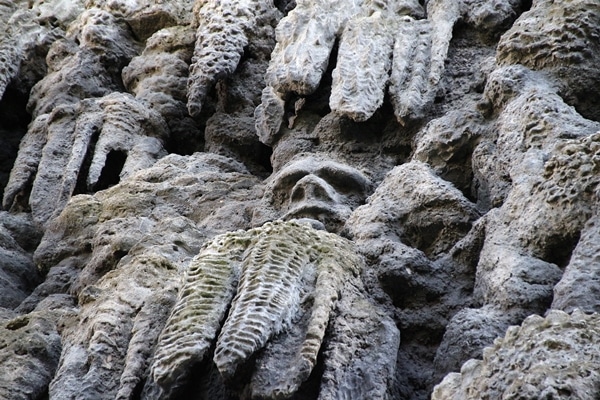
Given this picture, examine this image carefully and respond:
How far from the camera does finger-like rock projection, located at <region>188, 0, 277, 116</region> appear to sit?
3.91m

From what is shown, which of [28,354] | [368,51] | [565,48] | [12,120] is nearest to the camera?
[28,354]

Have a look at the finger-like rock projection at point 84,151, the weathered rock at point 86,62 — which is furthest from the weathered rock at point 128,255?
the weathered rock at point 86,62

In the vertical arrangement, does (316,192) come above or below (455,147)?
below

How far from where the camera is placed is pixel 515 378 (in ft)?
5.54

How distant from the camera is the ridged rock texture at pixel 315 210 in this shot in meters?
2.10

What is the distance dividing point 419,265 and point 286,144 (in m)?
1.05

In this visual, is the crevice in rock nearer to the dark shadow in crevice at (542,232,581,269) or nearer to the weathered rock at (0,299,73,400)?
the weathered rock at (0,299,73,400)

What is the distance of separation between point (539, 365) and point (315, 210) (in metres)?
1.28

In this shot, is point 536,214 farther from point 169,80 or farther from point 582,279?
point 169,80

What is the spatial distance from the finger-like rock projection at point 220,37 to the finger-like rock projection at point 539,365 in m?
2.25

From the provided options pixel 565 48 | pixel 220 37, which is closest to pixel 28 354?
pixel 565 48

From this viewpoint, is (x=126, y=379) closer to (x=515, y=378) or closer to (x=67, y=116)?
(x=515, y=378)

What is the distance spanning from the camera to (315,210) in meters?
2.88

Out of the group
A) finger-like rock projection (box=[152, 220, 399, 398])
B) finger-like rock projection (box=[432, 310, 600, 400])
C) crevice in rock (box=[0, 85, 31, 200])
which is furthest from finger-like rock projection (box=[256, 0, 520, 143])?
crevice in rock (box=[0, 85, 31, 200])
